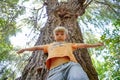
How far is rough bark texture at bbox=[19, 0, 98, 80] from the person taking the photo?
425 centimetres

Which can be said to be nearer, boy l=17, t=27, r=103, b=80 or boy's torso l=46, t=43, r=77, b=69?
boy l=17, t=27, r=103, b=80

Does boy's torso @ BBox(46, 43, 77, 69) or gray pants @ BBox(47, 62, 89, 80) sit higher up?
boy's torso @ BBox(46, 43, 77, 69)

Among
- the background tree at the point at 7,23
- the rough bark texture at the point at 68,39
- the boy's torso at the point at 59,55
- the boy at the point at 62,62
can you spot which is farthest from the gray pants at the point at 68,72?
the background tree at the point at 7,23

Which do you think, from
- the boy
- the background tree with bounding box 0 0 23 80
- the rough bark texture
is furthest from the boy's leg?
the background tree with bounding box 0 0 23 80

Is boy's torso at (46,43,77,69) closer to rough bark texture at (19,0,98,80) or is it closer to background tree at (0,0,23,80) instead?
rough bark texture at (19,0,98,80)

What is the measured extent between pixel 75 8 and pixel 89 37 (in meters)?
3.59

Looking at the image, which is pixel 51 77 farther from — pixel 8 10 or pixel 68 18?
pixel 8 10

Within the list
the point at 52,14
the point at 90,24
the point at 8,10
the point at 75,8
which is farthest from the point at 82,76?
the point at 90,24

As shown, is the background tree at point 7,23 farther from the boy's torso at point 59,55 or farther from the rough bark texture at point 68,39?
the boy's torso at point 59,55

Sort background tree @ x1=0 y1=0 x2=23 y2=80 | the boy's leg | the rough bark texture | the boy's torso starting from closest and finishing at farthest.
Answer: the boy's leg
the boy's torso
the rough bark texture
background tree @ x1=0 y1=0 x2=23 y2=80

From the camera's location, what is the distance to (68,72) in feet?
9.57

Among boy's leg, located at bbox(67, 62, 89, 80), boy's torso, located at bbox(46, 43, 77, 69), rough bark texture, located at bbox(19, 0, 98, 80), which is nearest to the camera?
boy's leg, located at bbox(67, 62, 89, 80)

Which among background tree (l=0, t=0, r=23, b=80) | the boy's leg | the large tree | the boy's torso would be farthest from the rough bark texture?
background tree (l=0, t=0, r=23, b=80)

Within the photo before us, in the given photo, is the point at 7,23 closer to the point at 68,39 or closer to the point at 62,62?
the point at 68,39
